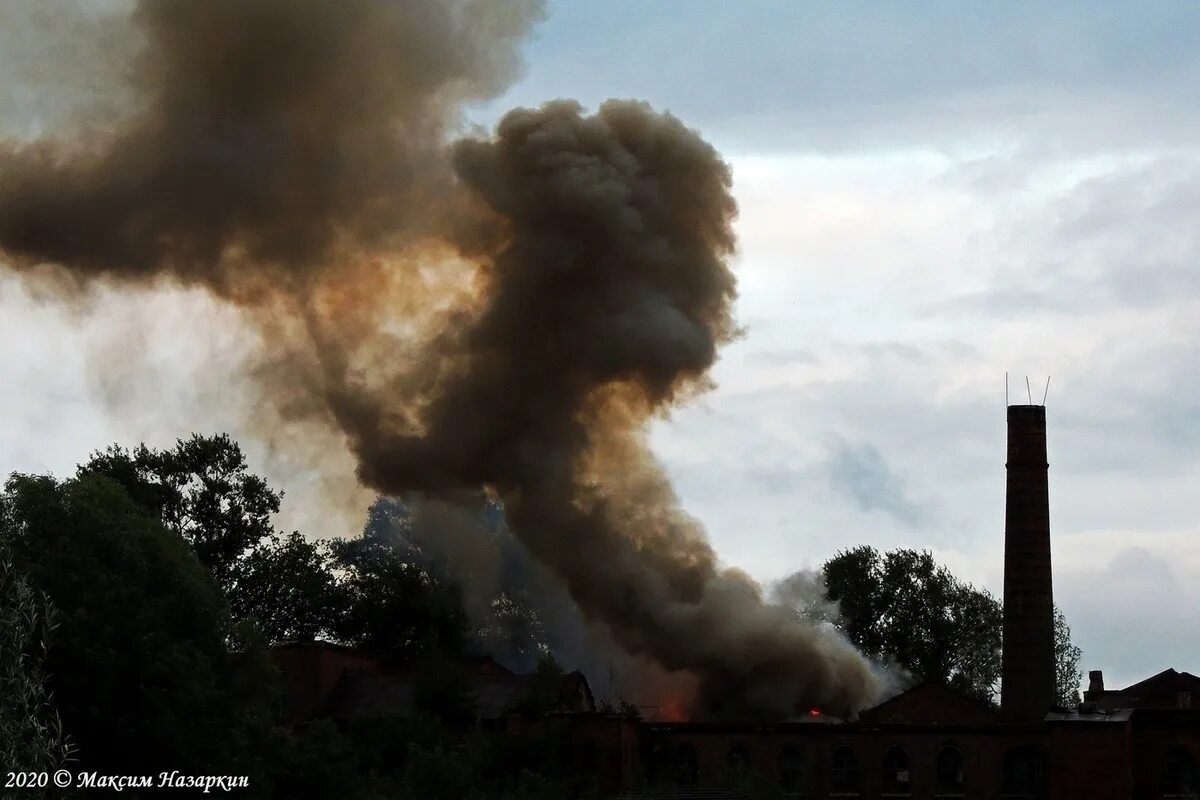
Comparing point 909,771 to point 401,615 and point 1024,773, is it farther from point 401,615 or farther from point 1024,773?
point 401,615

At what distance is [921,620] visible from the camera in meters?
105

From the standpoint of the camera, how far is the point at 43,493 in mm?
47031

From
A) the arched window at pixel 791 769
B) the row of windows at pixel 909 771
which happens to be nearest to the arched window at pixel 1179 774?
the row of windows at pixel 909 771

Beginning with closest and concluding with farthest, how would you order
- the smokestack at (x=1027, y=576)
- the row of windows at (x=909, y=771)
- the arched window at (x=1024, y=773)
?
1. the row of windows at (x=909, y=771)
2. the arched window at (x=1024, y=773)
3. the smokestack at (x=1027, y=576)

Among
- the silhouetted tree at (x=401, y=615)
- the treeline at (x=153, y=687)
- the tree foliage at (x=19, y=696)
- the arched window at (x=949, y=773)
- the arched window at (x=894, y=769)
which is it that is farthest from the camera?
the silhouetted tree at (x=401, y=615)

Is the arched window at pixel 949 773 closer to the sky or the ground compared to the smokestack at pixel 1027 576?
closer to the ground

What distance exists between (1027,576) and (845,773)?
1338 cm

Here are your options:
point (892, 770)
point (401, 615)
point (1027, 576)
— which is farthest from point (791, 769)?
point (401, 615)

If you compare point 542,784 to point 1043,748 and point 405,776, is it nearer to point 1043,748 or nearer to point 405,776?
point 405,776

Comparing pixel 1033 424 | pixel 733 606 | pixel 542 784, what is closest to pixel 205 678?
pixel 542 784

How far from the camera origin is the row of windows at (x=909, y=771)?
58469 mm

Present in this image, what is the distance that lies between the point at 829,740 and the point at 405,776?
15.9m

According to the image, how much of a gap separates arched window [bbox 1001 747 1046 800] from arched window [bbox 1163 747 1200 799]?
392cm

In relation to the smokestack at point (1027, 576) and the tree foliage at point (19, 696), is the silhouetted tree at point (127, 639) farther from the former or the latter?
the smokestack at point (1027, 576)
